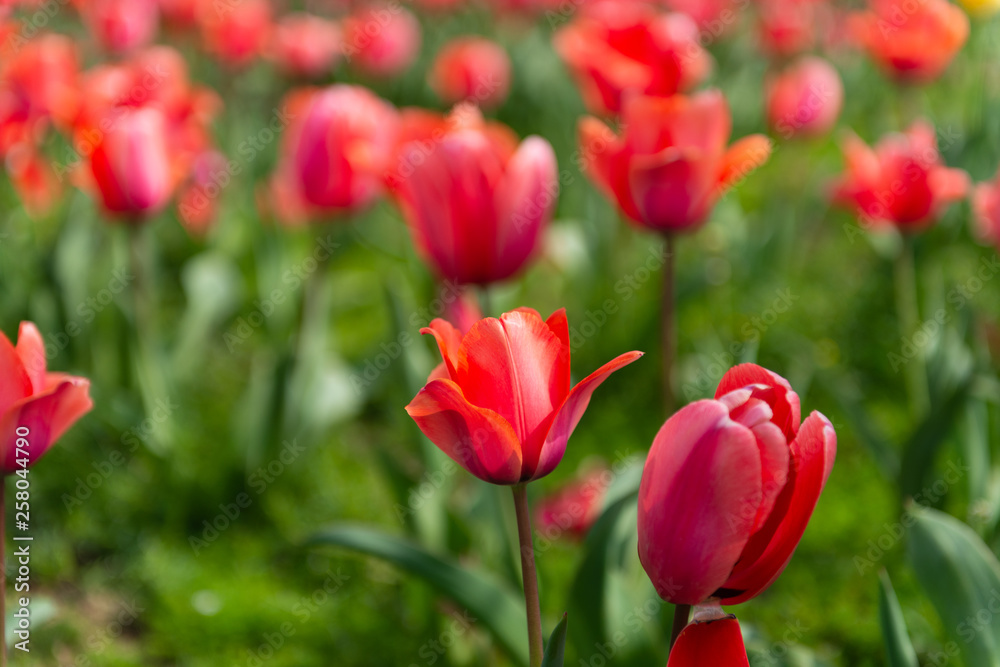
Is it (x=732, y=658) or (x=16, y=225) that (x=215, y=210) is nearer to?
(x=16, y=225)

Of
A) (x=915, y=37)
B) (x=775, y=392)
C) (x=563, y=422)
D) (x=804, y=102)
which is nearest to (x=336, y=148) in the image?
(x=563, y=422)

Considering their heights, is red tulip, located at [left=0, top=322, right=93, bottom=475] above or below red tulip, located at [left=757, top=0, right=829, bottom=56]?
above

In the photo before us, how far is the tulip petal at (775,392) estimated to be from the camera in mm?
820

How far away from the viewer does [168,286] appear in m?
3.62

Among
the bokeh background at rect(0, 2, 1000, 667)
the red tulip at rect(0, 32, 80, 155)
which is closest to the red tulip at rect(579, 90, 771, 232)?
the bokeh background at rect(0, 2, 1000, 667)

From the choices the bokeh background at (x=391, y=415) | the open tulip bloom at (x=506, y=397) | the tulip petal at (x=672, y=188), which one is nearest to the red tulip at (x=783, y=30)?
the bokeh background at (x=391, y=415)

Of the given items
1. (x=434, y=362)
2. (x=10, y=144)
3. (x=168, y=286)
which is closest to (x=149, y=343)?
(x=10, y=144)

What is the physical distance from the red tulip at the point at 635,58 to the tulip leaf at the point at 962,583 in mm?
1345

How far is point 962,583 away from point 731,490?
559 mm

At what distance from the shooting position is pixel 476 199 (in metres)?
1.50

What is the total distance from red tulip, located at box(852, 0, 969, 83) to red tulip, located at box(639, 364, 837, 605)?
2.81m

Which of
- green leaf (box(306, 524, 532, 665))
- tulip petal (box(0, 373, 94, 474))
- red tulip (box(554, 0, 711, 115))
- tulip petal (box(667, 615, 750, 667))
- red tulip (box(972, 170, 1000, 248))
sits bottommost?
green leaf (box(306, 524, 532, 665))

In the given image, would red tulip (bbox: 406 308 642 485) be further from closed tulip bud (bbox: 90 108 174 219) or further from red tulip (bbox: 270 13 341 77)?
red tulip (bbox: 270 13 341 77)

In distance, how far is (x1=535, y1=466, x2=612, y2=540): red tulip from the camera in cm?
195
